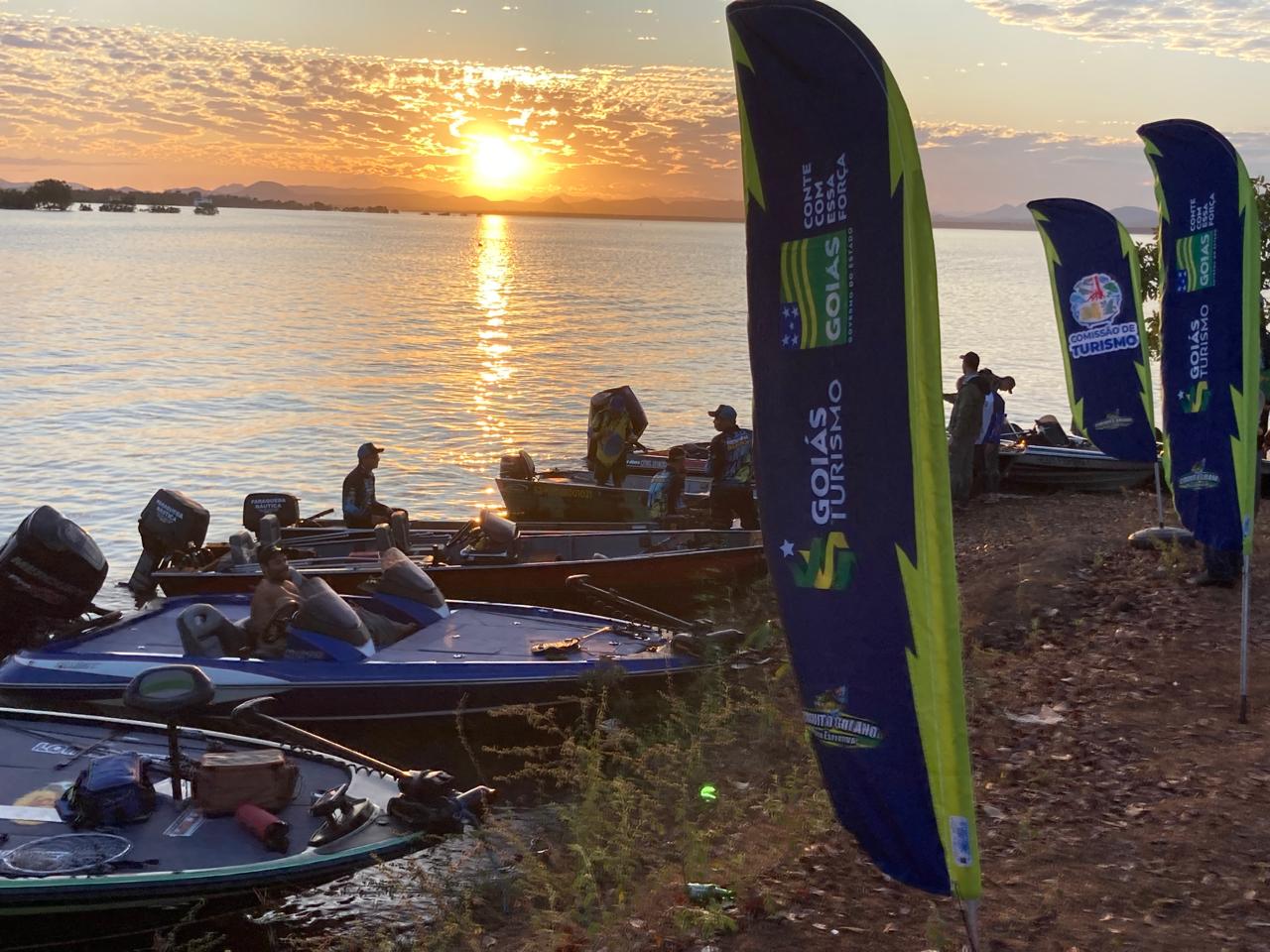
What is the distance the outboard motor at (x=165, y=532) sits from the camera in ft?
58.3

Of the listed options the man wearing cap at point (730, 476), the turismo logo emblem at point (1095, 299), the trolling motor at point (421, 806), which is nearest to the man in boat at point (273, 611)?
the trolling motor at point (421, 806)

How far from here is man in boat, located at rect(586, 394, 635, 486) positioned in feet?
69.3

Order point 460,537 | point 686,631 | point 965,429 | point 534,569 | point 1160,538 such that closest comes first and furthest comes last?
point 686,631, point 1160,538, point 534,569, point 460,537, point 965,429

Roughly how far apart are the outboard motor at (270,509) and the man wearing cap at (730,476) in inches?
265

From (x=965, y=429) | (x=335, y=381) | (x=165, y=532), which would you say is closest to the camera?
(x=165, y=532)

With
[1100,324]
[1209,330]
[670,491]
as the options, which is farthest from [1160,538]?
[670,491]

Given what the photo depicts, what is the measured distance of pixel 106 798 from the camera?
29.5 feet

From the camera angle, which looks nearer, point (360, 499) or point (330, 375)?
point (360, 499)

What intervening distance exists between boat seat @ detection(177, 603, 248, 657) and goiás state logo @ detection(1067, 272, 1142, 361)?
10.3 metres

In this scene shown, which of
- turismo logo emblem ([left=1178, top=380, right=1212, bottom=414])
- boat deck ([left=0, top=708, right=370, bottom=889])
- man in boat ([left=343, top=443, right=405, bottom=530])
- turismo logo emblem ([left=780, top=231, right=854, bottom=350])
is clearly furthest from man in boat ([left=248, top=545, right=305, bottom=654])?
turismo logo emblem ([left=780, top=231, right=854, bottom=350])

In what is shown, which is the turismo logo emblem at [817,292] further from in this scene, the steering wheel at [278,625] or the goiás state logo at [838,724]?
the steering wheel at [278,625]

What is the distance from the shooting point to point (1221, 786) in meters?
8.25

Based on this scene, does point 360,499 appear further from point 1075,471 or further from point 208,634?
point 1075,471

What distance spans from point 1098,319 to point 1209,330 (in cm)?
496
